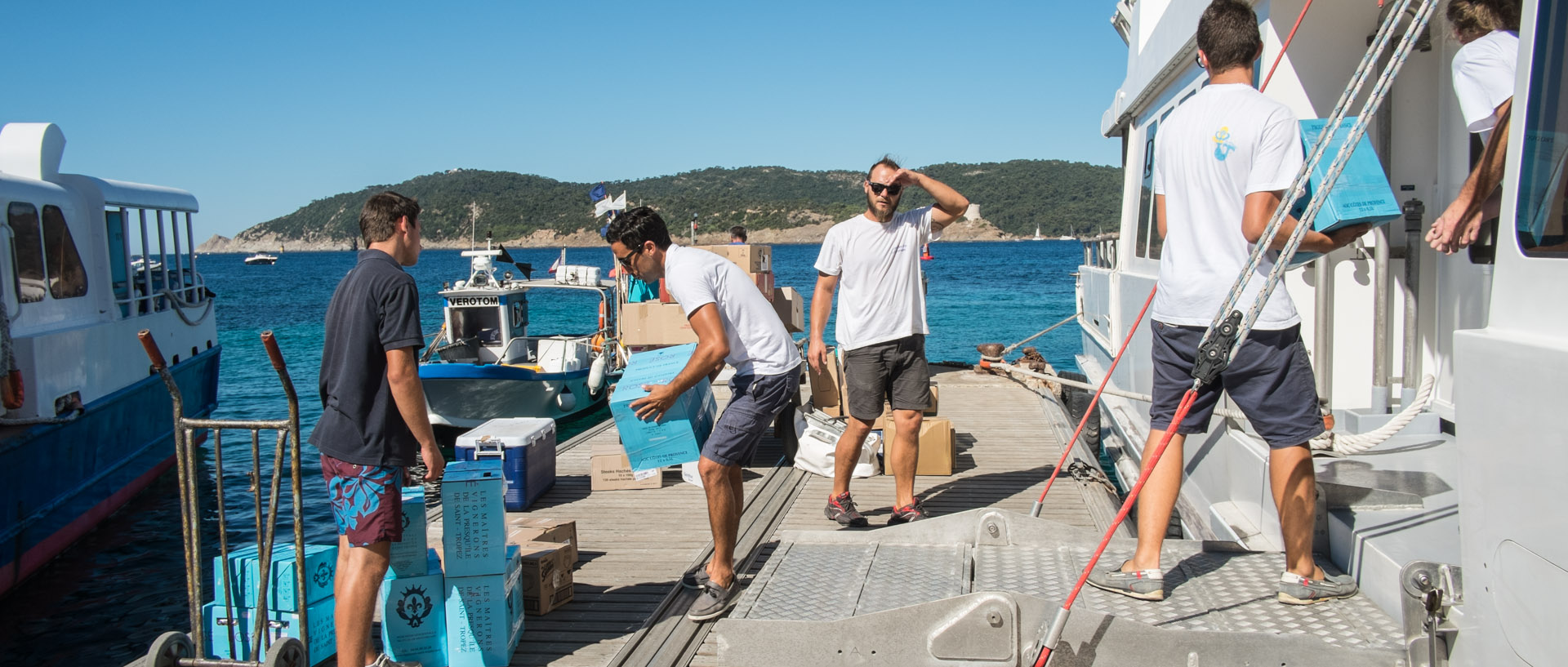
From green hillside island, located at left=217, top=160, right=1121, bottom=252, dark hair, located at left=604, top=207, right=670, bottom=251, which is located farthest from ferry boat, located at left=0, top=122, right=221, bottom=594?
green hillside island, located at left=217, top=160, right=1121, bottom=252

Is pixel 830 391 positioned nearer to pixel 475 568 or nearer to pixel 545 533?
pixel 545 533

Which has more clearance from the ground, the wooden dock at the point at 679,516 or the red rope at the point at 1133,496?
the red rope at the point at 1133,496

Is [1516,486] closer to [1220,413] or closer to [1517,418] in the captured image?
[1517,418]

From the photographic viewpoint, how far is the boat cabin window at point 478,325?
626 inches

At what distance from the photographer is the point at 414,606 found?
4.11 m

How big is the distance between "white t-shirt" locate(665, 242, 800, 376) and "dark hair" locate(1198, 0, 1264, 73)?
201 cm

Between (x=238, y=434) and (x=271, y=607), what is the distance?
1413cm

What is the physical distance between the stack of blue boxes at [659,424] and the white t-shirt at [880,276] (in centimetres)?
90

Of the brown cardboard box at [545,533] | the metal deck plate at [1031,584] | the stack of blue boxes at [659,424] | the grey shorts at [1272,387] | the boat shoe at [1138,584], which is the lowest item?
the brown cardboard box at [545,533]

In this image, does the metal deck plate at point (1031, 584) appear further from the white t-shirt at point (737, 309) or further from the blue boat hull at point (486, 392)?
the blue boat hull at point (486, 392)

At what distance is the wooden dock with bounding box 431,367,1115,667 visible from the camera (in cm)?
441

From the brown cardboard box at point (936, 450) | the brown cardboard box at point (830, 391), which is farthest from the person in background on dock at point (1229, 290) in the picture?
the brown cardboard box at point (830, 391)

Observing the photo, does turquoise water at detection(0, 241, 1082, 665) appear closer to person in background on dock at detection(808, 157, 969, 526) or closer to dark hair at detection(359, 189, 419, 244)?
dark hair at detection(359, 189, 419, 244)

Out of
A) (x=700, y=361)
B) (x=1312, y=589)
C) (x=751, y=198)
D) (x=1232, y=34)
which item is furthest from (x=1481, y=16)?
(x=751, y=198)
